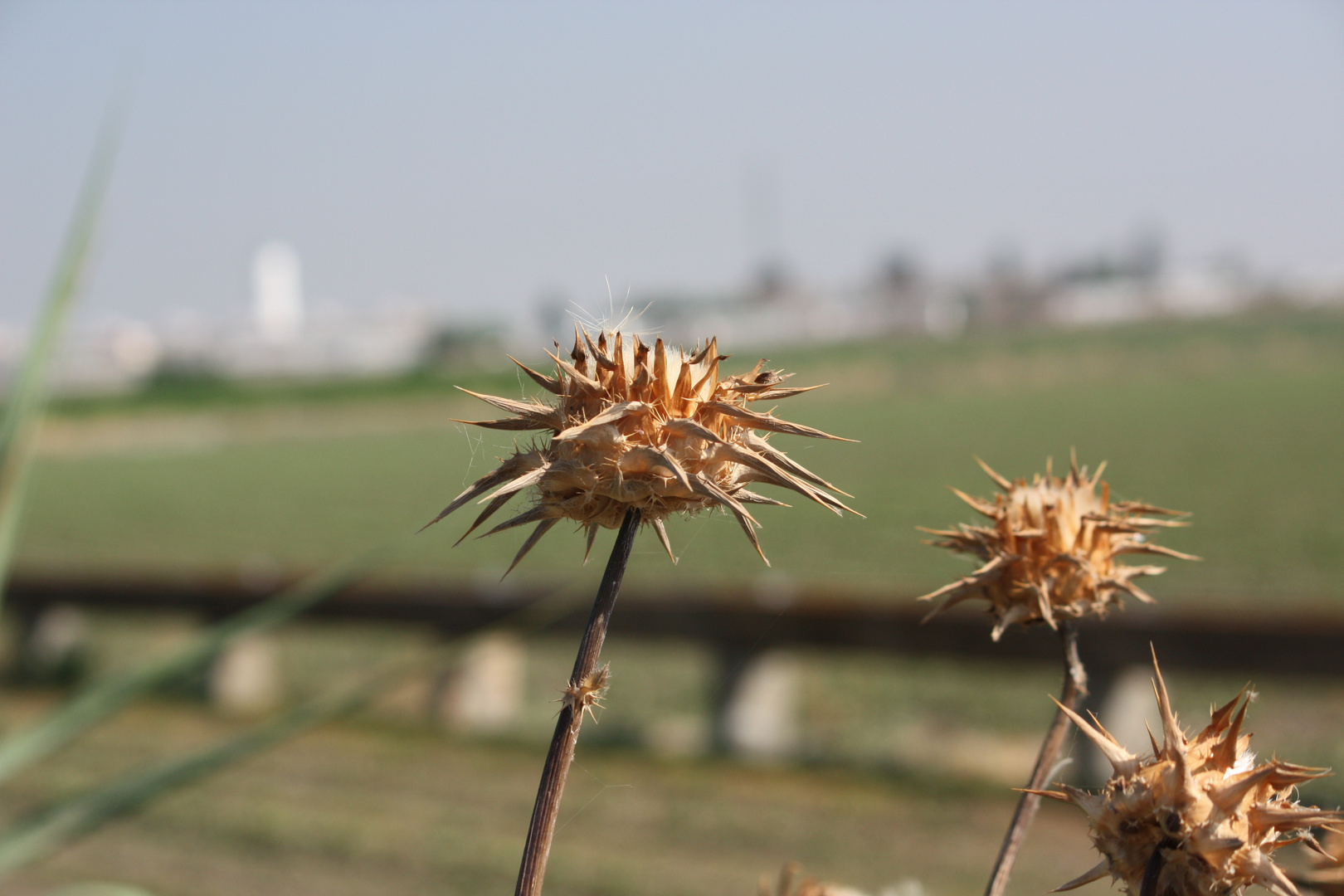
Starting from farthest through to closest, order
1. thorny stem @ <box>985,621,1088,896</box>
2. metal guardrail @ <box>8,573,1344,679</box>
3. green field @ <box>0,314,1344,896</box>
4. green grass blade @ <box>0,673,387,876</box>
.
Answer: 1. green field @ <box>0,314,1344,896</box>
2. metal guardrail @ <box>8,573,1344,679</box>
3. green grass blade @ <box>0,673,387,876</box>
4. thorny stem @ <box>985,621,1088,896</box>

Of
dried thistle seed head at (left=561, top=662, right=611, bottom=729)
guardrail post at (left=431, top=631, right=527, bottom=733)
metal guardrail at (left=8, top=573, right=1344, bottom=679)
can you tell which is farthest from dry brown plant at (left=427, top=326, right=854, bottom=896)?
guardrail post at (left=431, top=631, right=527, bottom=733)

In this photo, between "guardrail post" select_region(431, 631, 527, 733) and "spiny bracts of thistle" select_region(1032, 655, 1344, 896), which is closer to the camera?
"spiny bracts of thistle" select_region(1032, 655, 1344, 896)

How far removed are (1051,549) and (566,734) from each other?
0.41m

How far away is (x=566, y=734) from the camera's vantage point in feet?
2.03

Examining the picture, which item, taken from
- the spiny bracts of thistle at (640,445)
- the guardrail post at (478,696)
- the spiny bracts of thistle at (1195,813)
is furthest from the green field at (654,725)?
the spiny bracts of thistle at (1195,813)

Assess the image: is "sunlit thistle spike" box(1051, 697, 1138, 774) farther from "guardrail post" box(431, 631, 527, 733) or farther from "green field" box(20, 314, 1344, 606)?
"guardrail post" box(431, 631, 527, 733)

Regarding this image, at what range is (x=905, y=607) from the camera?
6184 millimetres

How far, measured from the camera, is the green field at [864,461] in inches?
553

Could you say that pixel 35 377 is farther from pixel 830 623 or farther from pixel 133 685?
pixel 830 623

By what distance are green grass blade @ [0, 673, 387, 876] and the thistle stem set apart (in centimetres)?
94

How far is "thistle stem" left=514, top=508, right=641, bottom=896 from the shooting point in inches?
23.7

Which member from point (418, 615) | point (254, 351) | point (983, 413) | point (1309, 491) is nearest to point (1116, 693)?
point (418, 615)

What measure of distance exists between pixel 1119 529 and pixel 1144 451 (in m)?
30.0

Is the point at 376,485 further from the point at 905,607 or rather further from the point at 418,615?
the point at 905,607
